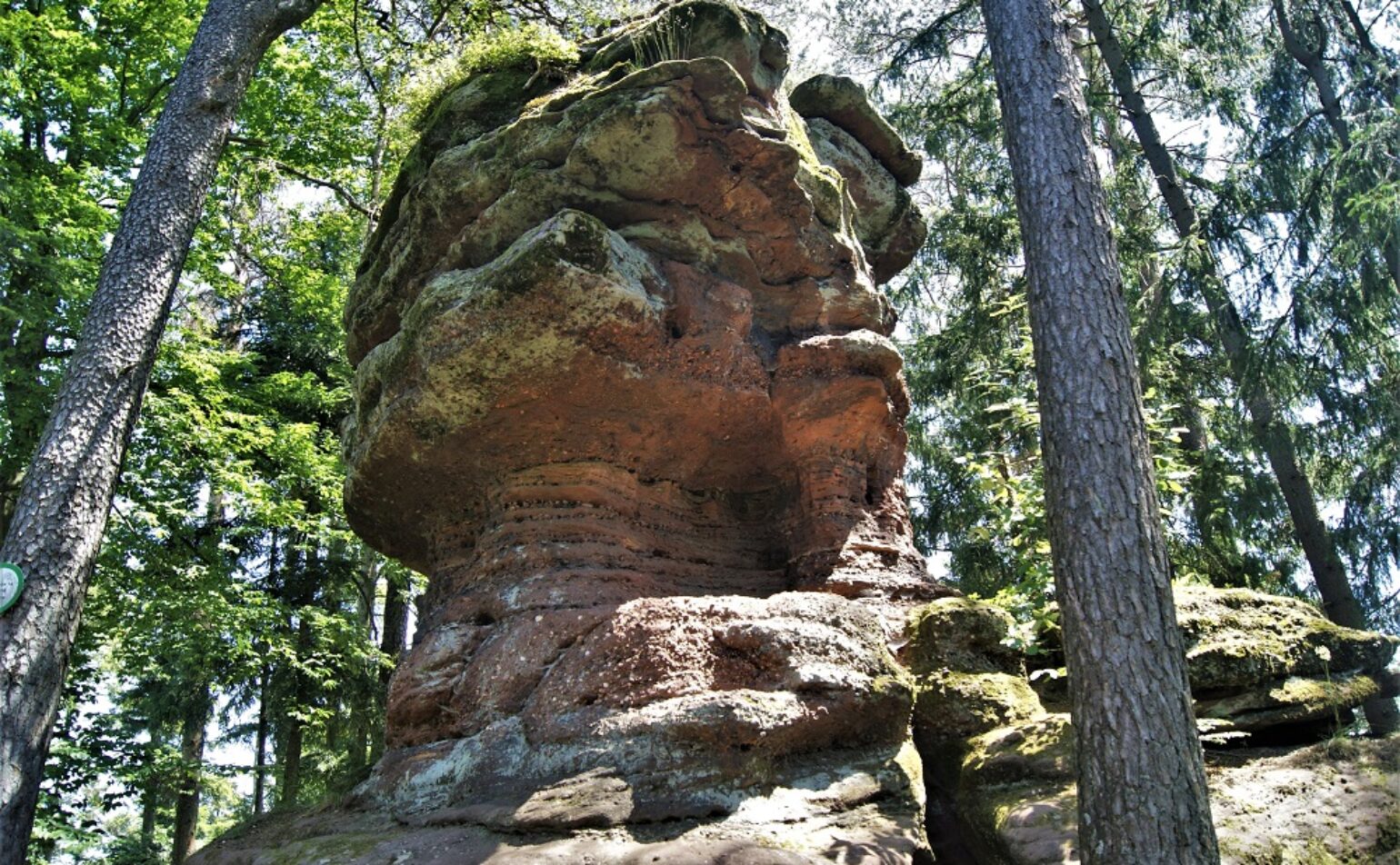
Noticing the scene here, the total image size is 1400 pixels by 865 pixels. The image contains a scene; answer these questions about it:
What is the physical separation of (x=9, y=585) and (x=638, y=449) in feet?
13.0

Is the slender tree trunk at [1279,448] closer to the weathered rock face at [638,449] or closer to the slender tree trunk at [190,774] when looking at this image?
the weathered rock face at [638,449]

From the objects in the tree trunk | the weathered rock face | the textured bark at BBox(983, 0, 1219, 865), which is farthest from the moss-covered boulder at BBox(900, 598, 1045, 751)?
the tree trunk

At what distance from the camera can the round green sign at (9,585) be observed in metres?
5.92

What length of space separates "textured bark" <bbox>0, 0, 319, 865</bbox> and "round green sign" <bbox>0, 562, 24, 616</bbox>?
5cm

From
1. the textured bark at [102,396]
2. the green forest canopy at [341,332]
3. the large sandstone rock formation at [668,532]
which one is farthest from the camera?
the green forest canopy at [341,332]

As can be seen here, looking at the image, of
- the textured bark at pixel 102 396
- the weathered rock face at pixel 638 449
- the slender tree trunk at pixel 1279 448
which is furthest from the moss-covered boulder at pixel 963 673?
the slender tree trunk at pixel 1279 448

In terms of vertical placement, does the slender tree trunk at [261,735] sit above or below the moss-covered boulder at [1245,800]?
above

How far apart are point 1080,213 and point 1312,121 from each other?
754 cm

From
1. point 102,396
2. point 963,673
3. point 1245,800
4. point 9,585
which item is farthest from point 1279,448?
point 9,585

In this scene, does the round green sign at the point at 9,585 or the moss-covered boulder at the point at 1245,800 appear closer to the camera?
the moss-covered boulder at the point at 1245,800

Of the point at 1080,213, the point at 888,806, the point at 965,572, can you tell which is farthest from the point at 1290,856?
the point at 965,572

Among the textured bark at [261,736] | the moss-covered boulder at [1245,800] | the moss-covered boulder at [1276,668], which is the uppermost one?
the textured bark at [261,736]

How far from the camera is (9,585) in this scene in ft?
19.6

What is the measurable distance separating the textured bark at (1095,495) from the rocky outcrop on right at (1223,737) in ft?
2.38
